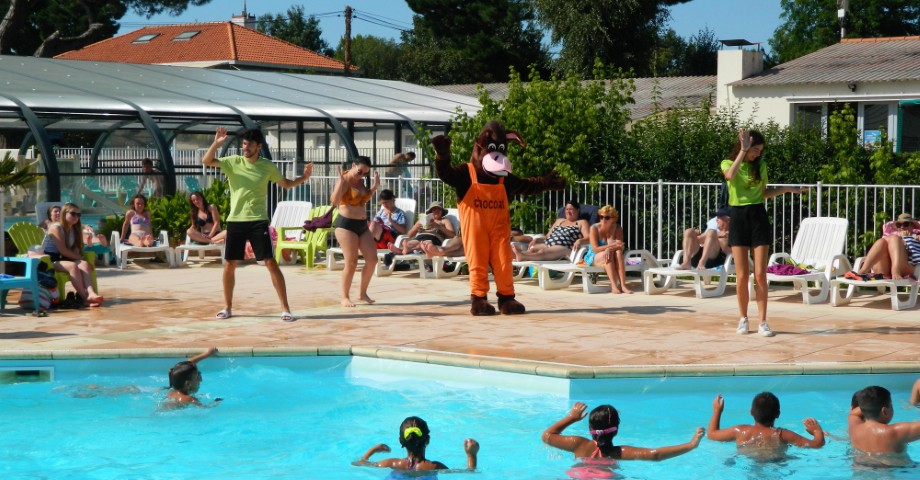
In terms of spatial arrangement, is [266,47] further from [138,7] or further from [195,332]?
[195,332]

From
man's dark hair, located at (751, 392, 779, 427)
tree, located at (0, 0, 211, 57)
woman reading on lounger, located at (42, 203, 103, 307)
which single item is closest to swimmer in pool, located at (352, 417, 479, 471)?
man's dark hair, located at (751, 392, 779, 427)

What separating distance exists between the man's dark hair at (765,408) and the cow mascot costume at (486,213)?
4707 millimetres

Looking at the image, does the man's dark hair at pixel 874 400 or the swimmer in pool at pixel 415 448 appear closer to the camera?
the swimmer in pool at pixel 415 448

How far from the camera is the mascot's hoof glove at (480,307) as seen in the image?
10977mm

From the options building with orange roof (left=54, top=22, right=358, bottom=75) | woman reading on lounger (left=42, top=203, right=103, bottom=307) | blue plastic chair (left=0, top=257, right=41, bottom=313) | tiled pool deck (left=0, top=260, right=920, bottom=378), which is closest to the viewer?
tiled pool deck (left=0, top=260, right=920, bottom=378)

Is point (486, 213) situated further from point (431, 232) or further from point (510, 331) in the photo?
point (431, 232)

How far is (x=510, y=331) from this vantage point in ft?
32.8

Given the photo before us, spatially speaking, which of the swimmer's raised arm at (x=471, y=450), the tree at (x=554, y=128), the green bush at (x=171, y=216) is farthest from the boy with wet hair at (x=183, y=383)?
the green bush at (x=171, y=216)

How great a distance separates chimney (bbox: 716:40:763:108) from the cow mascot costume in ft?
64.2

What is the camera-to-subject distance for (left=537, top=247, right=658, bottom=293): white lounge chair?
1276cm

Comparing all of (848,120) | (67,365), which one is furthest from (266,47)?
(67,365)

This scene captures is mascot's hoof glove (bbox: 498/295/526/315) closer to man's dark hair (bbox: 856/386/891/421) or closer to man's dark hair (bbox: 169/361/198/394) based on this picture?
man's dark hair (bbox: 169/361/198/394)

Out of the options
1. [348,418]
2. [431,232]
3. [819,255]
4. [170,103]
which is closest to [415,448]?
[348,418]

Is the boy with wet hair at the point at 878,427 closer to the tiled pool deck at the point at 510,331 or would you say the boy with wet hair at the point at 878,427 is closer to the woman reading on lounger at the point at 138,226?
the tiled pool deck at the point at 510,331
